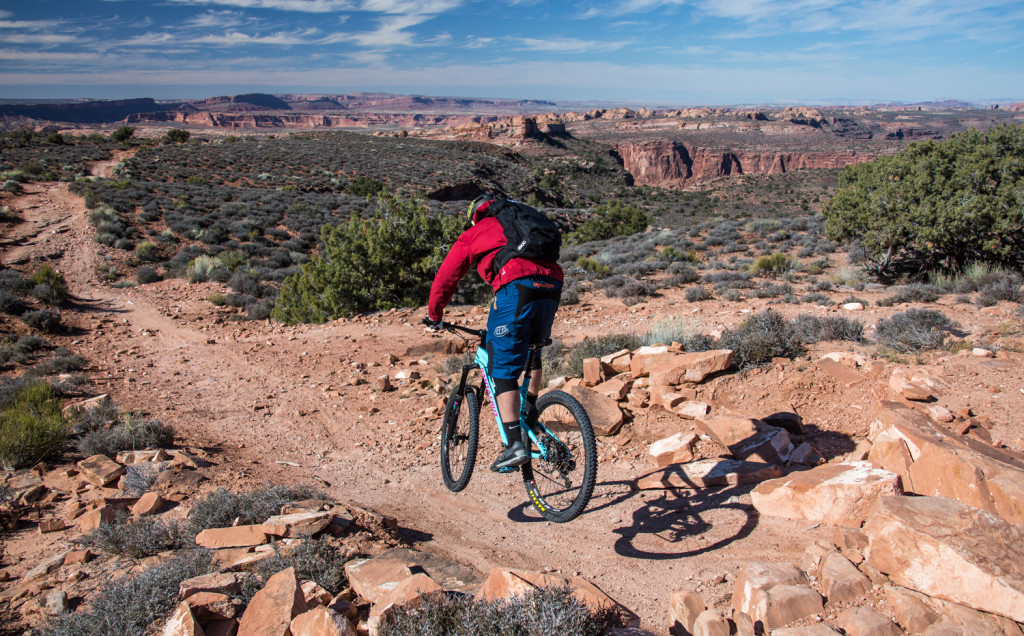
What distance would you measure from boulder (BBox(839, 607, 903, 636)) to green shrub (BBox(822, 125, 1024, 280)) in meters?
10.6

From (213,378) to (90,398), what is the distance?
147cm

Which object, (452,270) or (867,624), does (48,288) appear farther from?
(867,624)

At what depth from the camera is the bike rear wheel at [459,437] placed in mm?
4012

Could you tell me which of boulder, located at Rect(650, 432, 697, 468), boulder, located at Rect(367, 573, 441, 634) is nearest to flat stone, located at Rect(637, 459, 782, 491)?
boulder, located at Rect(650, 432, 697, 468)

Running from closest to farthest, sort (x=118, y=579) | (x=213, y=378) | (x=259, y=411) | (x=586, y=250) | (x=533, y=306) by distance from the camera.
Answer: (x=118, y=579)
(x=533, y=306)
(x=259, y=411)
(x=213, y=378)
(x=586, y=250)

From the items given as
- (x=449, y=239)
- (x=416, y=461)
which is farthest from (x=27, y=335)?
(x=416, y=461)

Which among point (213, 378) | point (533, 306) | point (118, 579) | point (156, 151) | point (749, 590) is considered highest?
point (156, 151)

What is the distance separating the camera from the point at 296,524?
3.33 metres

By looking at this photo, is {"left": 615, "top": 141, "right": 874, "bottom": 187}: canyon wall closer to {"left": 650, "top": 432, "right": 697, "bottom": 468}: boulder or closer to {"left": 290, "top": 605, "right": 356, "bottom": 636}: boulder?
{"left": 650, "top": 432, "right": 697, "bottom": 468}: boulder

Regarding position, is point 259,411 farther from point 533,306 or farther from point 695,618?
point 695,618

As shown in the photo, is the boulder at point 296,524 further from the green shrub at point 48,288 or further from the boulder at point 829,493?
the green shrub at point 48,288

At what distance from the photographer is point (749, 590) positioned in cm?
254

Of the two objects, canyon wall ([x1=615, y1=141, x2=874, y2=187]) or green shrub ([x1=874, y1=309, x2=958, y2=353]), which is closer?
green shrub ([x1=874, y1=309, x2=958, y2=353])

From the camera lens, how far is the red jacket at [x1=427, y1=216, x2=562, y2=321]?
3.22 metres
